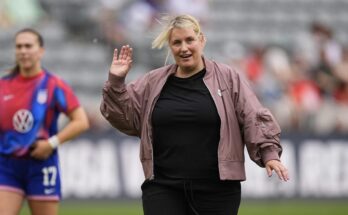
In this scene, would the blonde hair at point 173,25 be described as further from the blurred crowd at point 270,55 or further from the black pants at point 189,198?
the blurred crowd at point 270,55

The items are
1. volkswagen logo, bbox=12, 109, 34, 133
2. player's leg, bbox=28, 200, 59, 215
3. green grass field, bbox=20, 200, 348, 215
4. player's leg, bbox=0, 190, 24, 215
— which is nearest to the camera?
player's leg, bbox=0, 190, 24, 215

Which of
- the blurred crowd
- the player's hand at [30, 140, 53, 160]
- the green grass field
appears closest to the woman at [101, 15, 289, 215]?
the player's hand at [30, 140, 53, 160]

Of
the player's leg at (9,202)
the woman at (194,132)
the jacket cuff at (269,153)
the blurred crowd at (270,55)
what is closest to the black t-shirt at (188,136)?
the woman at (194,132)

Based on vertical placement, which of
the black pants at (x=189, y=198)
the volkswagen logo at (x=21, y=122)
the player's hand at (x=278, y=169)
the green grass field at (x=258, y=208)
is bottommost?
Result: the green grass field at (x=258, y=208)

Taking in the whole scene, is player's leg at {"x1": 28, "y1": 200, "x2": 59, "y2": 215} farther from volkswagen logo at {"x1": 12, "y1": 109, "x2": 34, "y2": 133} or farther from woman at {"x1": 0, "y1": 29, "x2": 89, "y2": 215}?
volkswagen logo at {"x1": 12, "y1": 109, "x2": 34, "y2": 133}

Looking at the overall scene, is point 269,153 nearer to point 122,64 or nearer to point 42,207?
point 122,64

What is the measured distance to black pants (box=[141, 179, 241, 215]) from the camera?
6.85 m

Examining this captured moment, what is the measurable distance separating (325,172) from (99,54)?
571 centimetres

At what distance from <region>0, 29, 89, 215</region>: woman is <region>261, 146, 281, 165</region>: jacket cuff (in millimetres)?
2661

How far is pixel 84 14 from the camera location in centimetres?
1933

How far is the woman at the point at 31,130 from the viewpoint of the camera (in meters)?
8.77

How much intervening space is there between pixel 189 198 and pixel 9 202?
7.53 feet

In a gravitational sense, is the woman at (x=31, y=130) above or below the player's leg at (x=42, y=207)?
above

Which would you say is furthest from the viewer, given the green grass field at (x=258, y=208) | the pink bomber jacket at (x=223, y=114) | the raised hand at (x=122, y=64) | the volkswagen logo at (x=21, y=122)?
the green grass field at (x=258, y=208)
